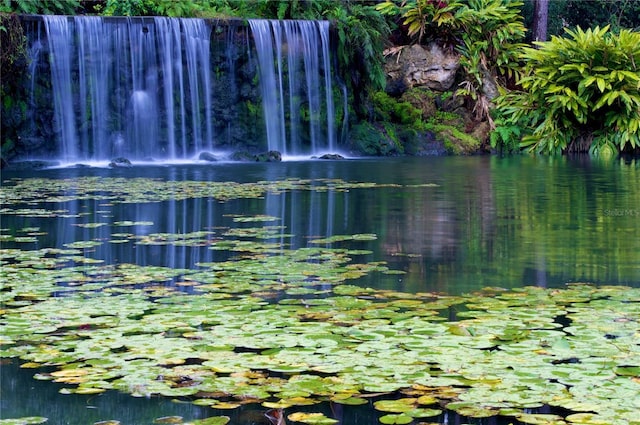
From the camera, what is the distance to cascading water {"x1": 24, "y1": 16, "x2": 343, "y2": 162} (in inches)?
772

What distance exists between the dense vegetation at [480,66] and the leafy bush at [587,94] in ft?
0.07

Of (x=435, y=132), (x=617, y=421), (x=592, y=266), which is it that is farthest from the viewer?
(x=435, y=132)

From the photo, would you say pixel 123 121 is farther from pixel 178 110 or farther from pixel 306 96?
pixel 306 96

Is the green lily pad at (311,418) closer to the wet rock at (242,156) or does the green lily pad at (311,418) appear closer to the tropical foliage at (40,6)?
the wet rock at (242,156)

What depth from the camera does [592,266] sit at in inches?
272

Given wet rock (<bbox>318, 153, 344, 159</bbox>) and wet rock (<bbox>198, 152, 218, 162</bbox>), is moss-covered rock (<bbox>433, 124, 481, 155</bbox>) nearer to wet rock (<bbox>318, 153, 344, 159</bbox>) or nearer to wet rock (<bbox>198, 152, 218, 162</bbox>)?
wet rock (<bbox>318, 153, 344, 159</bbox>)

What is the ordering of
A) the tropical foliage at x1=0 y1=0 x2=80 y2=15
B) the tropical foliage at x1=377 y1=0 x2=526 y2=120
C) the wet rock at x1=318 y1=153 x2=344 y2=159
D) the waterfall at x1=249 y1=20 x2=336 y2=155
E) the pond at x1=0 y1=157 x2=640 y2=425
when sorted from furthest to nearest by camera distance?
the tropical foliage at x1=377 y1=0 x2=526 y2=120, the waterfall at x1=249 y1=20 x2=336 y2=155, the wet rock at x1=318 y1=153 x2=344 y2=159, the tropical foliage at x1=0 y1=0 x2=80 y2=15, the pond at x1=0 y1=157 x2=640 y2=425

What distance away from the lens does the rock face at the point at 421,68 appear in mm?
24188

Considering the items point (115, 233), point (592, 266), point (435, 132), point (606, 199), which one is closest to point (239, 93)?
point (435, 132)

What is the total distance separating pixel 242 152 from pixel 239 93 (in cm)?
198

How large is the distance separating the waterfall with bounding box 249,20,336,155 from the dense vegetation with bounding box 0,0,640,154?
527mm

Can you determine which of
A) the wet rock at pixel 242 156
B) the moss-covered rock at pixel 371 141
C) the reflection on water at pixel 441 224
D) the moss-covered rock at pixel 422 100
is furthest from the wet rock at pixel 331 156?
the reflection on water at pixel 441 224

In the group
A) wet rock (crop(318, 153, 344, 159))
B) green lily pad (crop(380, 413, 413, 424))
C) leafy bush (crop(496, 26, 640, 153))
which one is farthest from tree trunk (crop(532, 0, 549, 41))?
green lily pad (crop(380, 413, 413, 424))

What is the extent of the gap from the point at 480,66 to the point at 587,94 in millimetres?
3585
